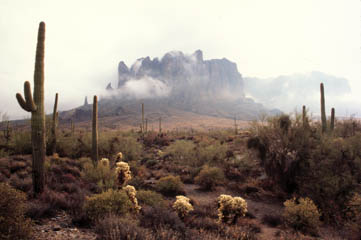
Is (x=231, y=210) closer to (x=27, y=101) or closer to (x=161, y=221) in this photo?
(x=161, y=221)

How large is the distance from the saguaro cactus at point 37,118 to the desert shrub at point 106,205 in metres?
2.77

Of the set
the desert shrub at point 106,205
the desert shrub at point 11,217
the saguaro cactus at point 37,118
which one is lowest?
the desert shrub at point 106,205

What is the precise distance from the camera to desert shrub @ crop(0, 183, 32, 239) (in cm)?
354

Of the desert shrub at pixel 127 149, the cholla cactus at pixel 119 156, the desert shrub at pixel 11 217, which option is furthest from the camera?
the desert shrub at pixel 127 149

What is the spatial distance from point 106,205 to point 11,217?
7.48ft

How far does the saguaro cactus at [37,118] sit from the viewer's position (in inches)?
279

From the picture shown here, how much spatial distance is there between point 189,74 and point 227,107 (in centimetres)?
5762

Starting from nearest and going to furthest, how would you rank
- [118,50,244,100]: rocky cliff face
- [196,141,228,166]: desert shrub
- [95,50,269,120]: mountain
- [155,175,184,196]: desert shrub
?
1. [155,175,184,196]: desert shrub
2. [196,141,228,166]: desert shrub
3. [95,50,269,120]: mountain
4. [118,50,244,100]: rocky cliff face

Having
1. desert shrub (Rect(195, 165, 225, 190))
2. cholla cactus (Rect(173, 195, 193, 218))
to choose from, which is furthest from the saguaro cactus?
desert shrub (Rect(195, 165, 225, 190))

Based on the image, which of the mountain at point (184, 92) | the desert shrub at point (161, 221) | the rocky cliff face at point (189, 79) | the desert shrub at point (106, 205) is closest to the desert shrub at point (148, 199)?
the desert shrub at point (106, 205)

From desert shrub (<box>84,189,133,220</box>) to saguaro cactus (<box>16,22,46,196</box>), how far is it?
9.09ft

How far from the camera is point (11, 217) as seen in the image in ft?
12.1

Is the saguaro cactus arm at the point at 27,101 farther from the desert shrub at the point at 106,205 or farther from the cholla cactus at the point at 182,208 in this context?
the cholla cactus at the point at 182,208

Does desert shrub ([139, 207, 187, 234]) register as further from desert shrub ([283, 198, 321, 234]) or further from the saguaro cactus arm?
the saguaro cactus arm
